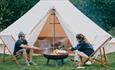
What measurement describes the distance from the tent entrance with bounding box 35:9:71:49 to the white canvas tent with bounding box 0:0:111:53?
41 cm

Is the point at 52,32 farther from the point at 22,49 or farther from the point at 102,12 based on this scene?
the point at 102,12

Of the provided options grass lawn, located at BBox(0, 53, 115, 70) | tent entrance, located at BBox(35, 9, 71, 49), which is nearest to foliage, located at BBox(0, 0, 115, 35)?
tent entrance, located at BBox(35, 9, 71, 49)

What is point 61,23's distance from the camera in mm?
17031

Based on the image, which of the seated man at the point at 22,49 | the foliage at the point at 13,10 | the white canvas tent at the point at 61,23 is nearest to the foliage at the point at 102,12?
the foliage at the point at 13,10

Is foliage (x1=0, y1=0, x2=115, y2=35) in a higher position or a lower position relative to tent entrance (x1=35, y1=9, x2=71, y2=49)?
higher

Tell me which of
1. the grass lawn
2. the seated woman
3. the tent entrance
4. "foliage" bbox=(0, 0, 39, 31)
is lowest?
the grass lawn

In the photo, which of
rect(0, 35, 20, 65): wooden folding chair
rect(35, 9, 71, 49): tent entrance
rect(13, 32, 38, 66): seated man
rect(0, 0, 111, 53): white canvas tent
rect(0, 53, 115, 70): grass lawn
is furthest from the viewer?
rect(35, 9, 71, 49): tent entrance

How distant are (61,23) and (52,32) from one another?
1.40 m

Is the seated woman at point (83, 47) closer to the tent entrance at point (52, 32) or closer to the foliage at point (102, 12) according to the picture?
the tent entrance at point (52, 32)

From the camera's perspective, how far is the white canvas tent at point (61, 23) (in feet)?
54.6

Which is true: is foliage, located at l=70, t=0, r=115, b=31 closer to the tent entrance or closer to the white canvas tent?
the tent entrance

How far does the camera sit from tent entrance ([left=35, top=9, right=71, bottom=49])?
1773 centimetres

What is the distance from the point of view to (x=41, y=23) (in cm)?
1702

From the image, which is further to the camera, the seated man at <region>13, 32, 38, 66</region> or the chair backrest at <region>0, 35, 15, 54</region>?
the chair backrest at <region>0, 35, 15, 54</region>
